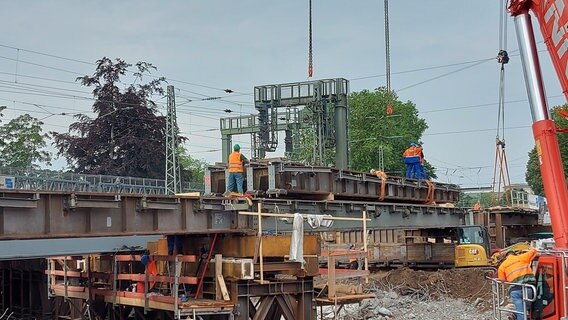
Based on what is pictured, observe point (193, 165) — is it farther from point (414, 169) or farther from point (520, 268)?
point (520, 268)

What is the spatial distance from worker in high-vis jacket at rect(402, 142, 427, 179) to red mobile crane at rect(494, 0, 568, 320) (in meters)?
14.6

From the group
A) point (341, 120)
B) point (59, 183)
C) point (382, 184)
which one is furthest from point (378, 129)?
point (382, 184)

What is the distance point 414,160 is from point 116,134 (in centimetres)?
2685

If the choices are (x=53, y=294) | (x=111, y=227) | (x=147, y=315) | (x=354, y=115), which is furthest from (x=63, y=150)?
(x=354, y=115)

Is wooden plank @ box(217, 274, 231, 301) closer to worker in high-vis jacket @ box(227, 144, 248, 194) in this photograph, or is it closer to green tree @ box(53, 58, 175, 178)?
worker in high-vis jacket @ box(227, 144, 248, 194)

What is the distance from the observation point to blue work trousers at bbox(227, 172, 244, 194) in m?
17.7

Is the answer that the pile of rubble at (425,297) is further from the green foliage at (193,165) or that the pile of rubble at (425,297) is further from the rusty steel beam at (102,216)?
the green foliage at (193,165)

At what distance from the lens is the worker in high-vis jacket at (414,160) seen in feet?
80.2

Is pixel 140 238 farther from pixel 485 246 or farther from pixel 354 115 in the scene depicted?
pixel 354 115

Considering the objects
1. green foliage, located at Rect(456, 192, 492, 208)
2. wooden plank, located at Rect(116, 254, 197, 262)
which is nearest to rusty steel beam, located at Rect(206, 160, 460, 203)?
wooden plank, located at Rect(116, 254, 197, 262)

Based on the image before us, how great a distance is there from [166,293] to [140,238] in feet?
12.0

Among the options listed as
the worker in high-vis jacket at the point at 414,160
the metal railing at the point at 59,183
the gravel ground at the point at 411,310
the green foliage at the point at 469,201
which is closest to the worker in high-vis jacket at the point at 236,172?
the gravel ground at the point at 411,310

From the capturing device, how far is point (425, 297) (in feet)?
84.0

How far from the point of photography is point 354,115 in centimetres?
7781
